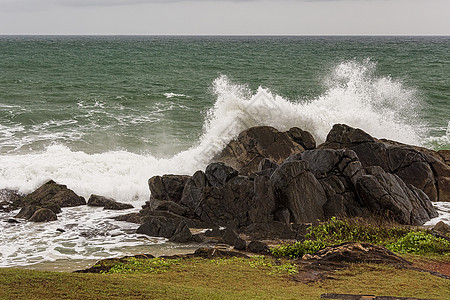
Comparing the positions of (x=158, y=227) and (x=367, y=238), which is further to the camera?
(x=158, y=227)

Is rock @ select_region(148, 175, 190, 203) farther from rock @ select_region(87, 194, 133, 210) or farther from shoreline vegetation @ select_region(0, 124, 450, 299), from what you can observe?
rock @ select_region(87, 194, 133, 210)

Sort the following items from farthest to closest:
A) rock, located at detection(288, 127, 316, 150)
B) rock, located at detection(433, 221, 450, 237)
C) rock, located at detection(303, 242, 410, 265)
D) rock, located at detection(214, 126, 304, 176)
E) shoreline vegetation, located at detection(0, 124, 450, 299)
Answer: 1. rock, located at detection(288, 127, 316, 150)
2. rock, located at detection(214, 126, 304, 176)
3. rock, located at detection(433, 221, 450, 237)
4. rock, located at detection(303, 242, 410, 265)
5. shoreline vegetation, located at detection(0, 124, 450, 299)

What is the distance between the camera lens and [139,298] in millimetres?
7082

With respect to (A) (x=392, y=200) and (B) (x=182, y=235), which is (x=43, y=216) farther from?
(A) (x=392, y=200)

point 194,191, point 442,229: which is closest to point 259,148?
point 194,191

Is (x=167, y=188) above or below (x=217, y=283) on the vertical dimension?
below

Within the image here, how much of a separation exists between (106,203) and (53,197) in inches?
73.4

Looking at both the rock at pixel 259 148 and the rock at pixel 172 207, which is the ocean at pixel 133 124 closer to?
the rock at pixel 172 207

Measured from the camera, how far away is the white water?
13641 mm

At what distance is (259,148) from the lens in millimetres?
19719

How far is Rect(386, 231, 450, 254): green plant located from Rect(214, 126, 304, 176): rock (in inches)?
322

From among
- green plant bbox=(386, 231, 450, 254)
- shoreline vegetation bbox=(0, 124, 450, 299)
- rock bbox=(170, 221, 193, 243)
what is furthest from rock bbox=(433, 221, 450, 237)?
rock bbox=(170, 221, 193, 243)

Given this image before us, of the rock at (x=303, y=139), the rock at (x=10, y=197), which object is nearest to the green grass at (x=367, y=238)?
the rock at (x=303, y=139)

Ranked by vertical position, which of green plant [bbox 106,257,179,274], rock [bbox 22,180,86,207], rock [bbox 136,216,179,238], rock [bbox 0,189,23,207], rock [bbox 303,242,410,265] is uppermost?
rock [bbox 303,242,410,265]
